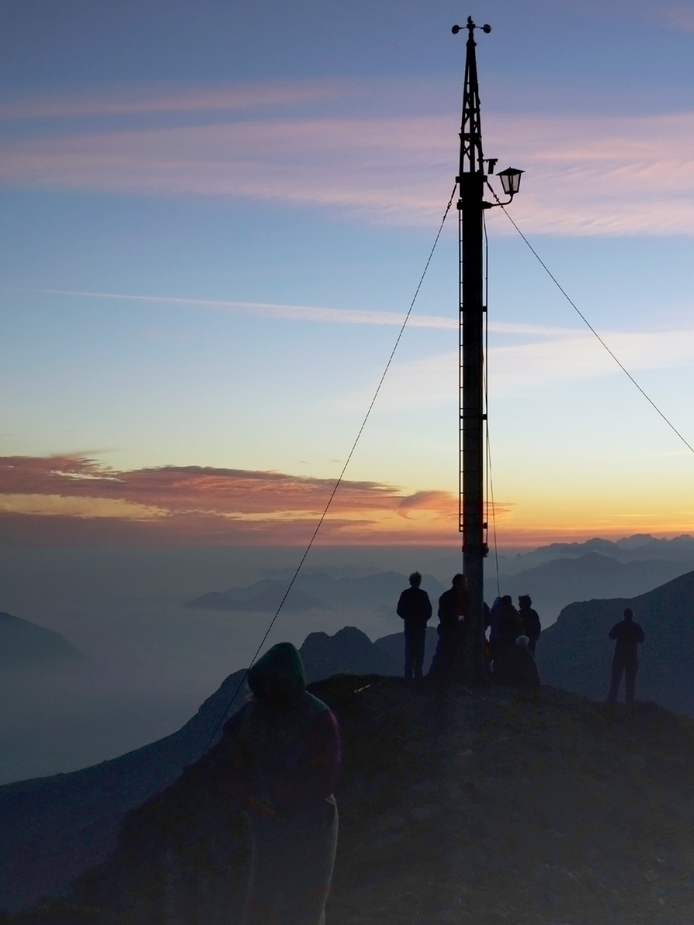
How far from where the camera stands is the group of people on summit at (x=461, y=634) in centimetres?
1894

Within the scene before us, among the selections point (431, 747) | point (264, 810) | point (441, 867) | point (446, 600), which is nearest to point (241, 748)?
point (264, 810)

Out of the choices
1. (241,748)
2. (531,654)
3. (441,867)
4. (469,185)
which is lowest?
(441,867)

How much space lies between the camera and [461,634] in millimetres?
18906

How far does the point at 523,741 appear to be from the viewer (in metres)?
16.8

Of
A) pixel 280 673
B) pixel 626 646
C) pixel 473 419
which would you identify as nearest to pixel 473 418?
pixel 473 419

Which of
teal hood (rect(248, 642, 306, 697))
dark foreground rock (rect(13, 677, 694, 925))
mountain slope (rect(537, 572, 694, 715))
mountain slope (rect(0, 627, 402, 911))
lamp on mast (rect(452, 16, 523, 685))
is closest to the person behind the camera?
teal hood (rect(248, 642, 306, 697))

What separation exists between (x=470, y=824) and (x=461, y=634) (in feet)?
16.1

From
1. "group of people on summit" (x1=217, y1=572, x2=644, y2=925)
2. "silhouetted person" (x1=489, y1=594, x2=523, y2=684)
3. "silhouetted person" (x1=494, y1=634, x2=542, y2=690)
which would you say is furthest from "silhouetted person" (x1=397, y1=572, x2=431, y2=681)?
"group of people on summit" (x1=217, y1=572, x2=644, y2=925)

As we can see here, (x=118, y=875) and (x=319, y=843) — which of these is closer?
(x=319, y=843)

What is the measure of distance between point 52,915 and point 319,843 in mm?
12280

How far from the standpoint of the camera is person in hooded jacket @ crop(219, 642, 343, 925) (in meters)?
6.91

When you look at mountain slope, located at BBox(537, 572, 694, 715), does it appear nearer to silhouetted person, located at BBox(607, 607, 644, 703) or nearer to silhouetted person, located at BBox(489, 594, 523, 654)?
silhouetted person, located at BBox(607, 607, 644, 703)

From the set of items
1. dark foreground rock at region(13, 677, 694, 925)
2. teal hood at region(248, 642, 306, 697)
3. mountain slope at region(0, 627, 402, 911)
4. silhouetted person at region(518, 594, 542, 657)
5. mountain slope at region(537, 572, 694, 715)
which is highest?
teal hood at region(248, 642, 306, 697)

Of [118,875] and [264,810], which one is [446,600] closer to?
[118,875]
